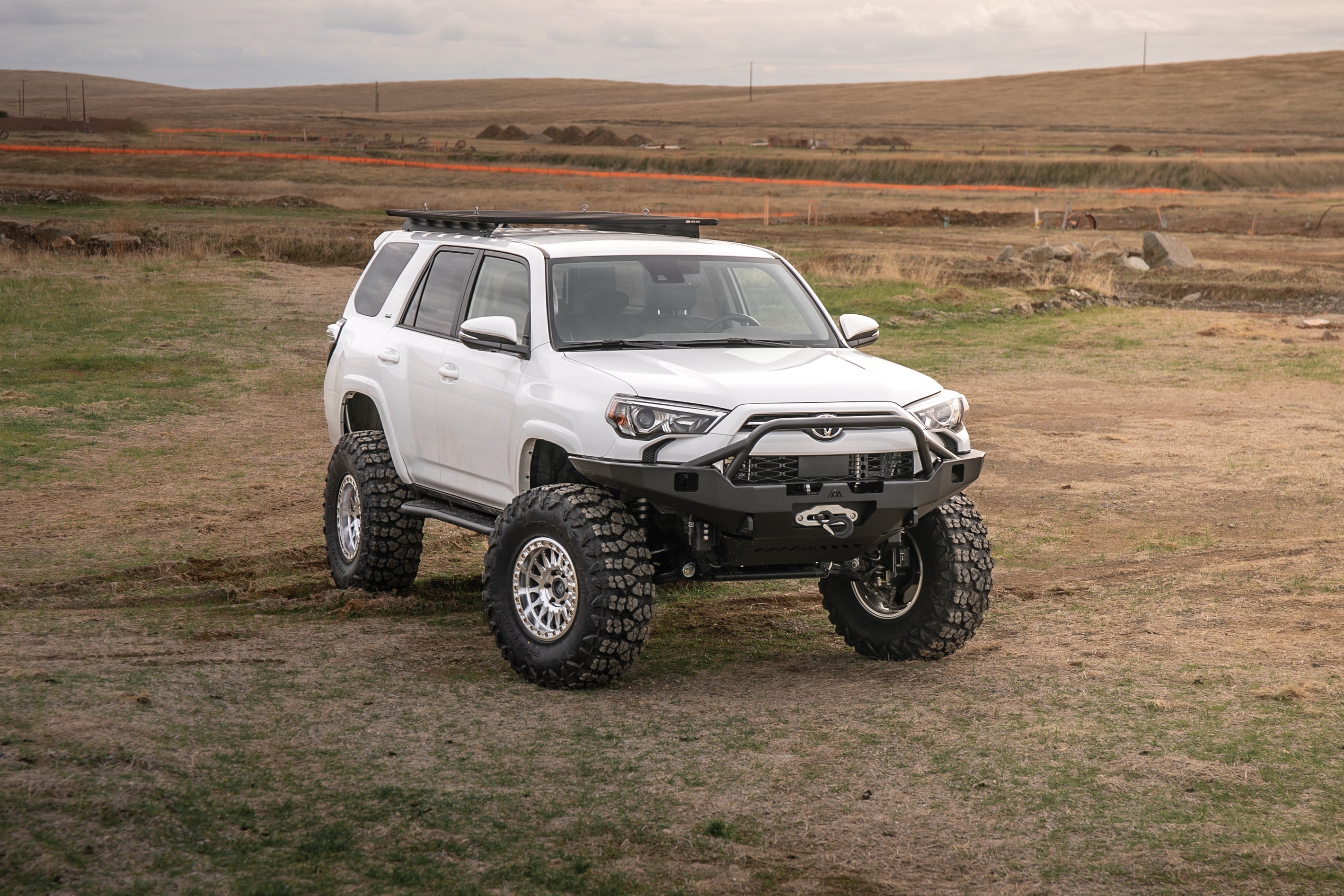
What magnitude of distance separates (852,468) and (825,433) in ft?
0.72

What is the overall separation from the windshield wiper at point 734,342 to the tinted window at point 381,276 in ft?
7.65

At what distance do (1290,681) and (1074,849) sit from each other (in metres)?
2.60

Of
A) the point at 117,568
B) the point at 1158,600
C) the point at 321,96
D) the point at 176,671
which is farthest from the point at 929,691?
the point at 321,96

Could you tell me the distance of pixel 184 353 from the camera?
61.3 feet

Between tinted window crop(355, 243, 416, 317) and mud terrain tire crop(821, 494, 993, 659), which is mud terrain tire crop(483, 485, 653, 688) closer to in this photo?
mud terrain tire crop(821, 494, 993, 659)

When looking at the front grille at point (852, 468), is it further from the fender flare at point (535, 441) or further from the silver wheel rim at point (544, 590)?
the silver wheel rim at point (544, 590)

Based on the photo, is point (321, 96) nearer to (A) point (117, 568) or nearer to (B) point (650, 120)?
(B) point (650, 120)

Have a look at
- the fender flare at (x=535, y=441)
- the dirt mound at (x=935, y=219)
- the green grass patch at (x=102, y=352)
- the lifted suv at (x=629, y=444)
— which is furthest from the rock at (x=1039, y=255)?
the fender flare at (x=535, y=441)

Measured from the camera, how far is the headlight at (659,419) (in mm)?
6316

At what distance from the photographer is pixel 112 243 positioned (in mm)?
31109

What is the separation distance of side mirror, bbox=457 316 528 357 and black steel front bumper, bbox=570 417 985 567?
770 mm

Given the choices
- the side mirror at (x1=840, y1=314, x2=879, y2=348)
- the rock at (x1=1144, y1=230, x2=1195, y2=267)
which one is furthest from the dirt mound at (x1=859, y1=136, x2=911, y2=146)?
the side mirror at (x1=840, y1=314, x2=879, y2=348)

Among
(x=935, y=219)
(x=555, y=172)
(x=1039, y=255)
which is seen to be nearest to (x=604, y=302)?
(x=1039, y=255)

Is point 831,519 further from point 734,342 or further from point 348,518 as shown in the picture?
point 348,518
